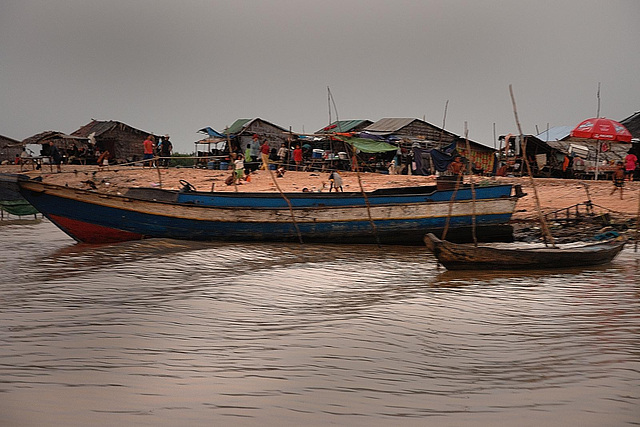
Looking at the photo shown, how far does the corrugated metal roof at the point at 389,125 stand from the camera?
24.5 m

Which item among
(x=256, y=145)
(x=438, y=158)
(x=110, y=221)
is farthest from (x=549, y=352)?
(x=256, y=145)

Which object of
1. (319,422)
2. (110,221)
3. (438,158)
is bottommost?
(319,422)

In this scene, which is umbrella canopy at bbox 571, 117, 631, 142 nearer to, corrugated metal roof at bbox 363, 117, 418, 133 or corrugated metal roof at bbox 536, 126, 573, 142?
corrugated metal roof at bbox 536, 126, 573, 142

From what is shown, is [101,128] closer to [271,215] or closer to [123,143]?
[123,143]

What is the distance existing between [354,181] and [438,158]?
3165 mm

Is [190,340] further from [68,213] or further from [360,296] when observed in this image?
[68,213]

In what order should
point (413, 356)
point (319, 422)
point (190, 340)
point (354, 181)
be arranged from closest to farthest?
point (319, 422) < point (413, 356) < point (190, 340) < point (354, 181)

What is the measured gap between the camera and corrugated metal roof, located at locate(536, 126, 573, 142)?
77.2 feet

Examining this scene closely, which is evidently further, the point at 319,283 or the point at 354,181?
the point at 354,181

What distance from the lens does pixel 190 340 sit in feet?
15.6

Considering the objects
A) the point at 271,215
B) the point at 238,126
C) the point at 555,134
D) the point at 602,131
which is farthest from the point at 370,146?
the point at 238,126

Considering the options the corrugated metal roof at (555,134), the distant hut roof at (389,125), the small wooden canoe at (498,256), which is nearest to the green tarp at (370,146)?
the distant hut roof at (389,125)

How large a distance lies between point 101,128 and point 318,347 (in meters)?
28.6

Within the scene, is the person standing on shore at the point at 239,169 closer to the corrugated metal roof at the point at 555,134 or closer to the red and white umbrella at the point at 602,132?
the red and white umbrella at the point at 602,132
